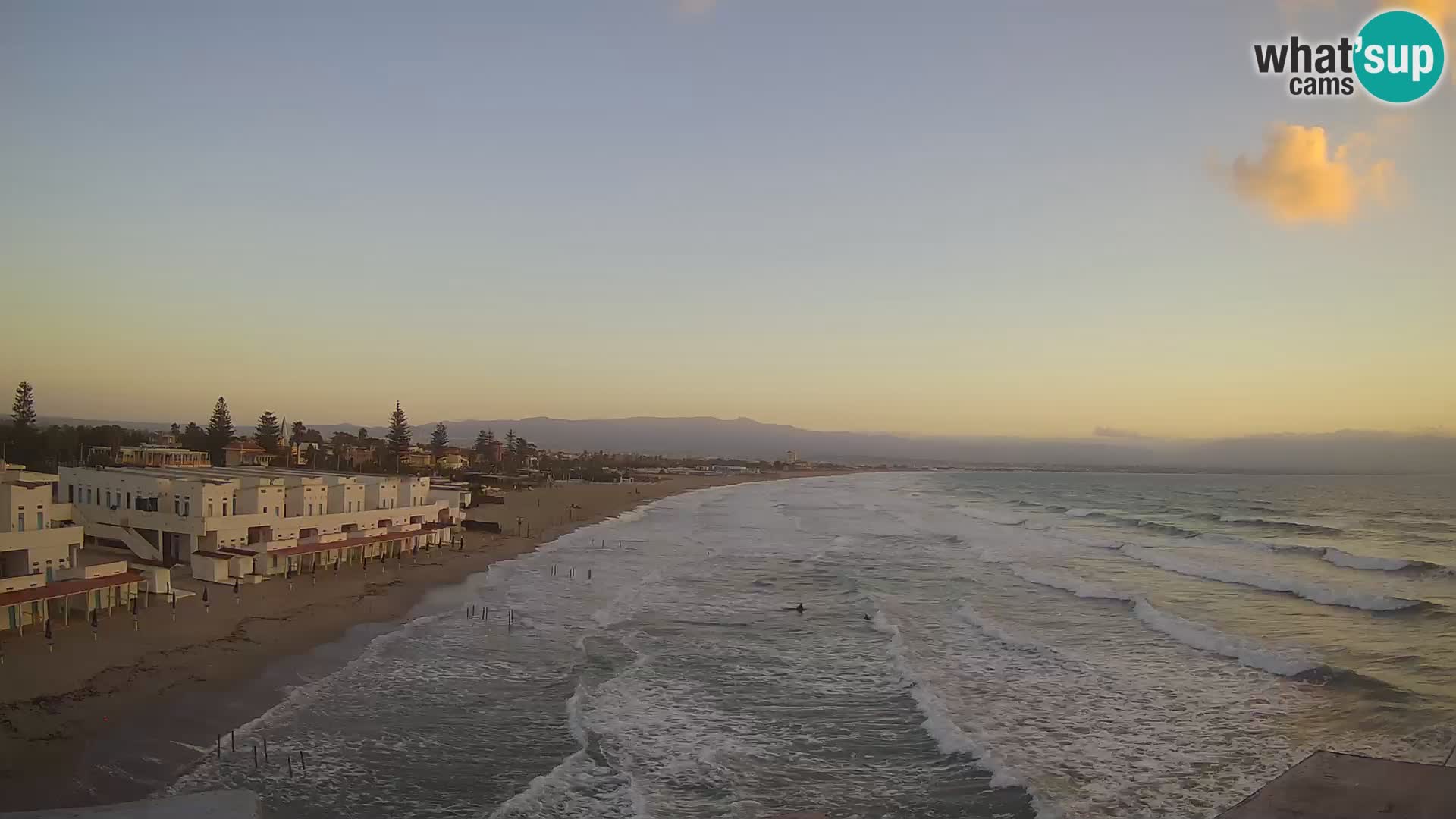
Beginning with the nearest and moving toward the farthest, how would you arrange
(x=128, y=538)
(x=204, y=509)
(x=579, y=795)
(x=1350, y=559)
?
(x=579, y=795), (x=204, y=509), (x=128, y=538), (x=1350, y=559)

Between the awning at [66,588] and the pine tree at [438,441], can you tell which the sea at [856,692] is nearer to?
the awning at [66,588]

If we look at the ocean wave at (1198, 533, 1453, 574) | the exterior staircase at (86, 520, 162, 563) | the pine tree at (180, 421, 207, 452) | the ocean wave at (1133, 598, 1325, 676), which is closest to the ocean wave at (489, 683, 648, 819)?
the ocean wave at (1133, 598, 1325, 676)

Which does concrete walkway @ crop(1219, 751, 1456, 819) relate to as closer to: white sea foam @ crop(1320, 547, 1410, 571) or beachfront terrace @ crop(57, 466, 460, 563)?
beachfront terrace @ crop(57, 466, 460, 563)

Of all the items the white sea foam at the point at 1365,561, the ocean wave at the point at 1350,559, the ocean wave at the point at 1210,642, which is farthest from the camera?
the white sea foam at the point at 1365,561

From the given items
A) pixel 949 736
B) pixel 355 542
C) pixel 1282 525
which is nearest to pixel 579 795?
pixel 949 736

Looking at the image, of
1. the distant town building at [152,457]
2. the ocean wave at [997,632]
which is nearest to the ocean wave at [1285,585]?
the ocean wave at [997,632]

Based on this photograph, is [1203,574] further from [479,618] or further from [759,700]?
[479,618]

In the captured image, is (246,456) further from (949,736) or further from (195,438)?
(949,736)
